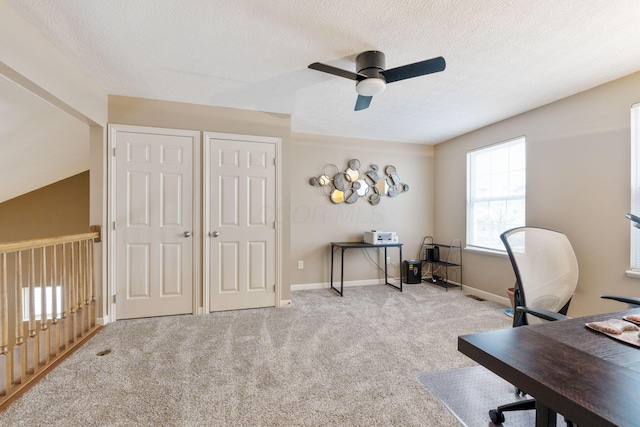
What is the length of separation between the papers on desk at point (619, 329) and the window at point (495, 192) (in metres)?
2.72

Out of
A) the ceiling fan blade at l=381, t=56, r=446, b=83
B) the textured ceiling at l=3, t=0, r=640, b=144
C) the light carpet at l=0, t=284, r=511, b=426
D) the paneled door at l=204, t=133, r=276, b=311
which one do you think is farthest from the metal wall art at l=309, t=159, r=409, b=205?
the ceiling fan blade at l=381, t=56, r=446, b=83

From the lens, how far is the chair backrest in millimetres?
1602

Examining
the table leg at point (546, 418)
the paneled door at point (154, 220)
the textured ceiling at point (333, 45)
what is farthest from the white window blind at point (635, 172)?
the paneled door at point (154, 220)

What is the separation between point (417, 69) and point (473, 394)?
7.48 feet

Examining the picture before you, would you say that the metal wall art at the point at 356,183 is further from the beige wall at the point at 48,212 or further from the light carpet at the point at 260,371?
the beige wall at the point at 48,212

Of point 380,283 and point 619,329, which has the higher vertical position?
point 619,329

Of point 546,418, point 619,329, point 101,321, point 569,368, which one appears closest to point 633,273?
point 619,329

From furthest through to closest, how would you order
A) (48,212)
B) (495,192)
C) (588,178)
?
(48,212) → (495,192) → (588,178)

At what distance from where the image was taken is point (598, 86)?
2709mm

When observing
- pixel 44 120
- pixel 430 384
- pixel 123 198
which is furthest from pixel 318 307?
pixel 44 120

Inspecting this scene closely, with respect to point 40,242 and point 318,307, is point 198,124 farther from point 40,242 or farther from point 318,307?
point 318,307

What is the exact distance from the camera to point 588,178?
2795 mm

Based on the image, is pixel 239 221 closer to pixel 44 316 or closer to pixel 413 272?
pixel 44 316

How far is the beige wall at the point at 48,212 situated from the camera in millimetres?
4426
